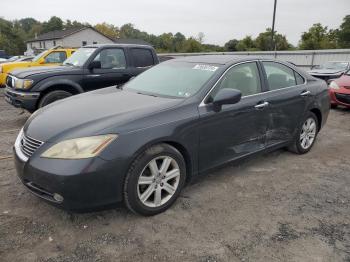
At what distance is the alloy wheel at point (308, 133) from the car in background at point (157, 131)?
30 centimetres

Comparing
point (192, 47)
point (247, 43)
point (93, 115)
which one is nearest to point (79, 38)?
point (192, 47)

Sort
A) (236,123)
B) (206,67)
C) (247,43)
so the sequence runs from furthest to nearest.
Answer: (247,43), (206,67), (236,123)

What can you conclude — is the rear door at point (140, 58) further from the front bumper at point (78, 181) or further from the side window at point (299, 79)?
the front bumper at point (78, 181)

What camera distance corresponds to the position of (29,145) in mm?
3066

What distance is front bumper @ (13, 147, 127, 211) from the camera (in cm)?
270

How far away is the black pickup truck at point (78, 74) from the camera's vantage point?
6.48 meters

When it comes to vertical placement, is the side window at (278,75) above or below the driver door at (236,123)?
above

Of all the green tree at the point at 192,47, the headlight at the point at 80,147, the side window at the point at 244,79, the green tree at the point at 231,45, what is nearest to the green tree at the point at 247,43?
the green tree at the point at 231,45

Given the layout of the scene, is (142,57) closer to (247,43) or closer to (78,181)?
(78,181)

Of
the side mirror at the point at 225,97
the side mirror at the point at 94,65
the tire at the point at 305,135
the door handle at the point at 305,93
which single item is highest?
the side mirror at the point at 94,65

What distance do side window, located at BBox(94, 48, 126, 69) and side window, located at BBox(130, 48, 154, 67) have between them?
29 centimetres

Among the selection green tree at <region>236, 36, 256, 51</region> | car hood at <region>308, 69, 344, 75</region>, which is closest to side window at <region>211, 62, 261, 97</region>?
car hood at <region>308, 69, 344, 75</region>

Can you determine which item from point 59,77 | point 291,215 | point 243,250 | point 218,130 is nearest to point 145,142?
point 218,130

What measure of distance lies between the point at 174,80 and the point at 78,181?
1.83 m
